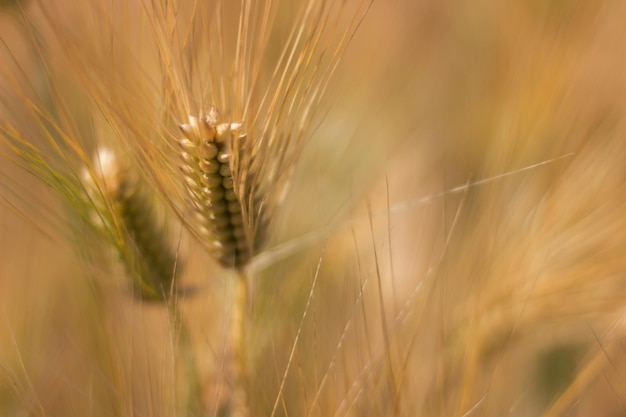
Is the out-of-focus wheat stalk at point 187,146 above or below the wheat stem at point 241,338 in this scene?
above

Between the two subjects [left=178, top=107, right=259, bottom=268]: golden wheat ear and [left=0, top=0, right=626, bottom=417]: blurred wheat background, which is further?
[left=0, top=0, right=626, bottom=417]: blurred wheat background

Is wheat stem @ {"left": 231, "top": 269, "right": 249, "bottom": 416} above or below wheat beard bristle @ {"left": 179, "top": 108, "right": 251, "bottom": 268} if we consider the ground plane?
below

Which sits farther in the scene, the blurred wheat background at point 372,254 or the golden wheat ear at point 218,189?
the blurred wheat background at point 372,254

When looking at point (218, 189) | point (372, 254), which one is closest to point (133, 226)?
point (218, 189)

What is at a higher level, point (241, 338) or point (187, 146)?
point (187, 146)

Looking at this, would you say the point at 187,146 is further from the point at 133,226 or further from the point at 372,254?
the point at 372,254
